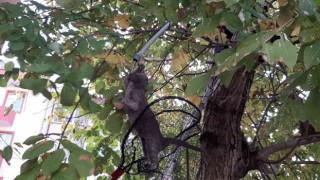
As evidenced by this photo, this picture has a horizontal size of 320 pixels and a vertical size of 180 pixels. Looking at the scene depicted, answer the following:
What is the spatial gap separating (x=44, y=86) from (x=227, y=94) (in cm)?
79

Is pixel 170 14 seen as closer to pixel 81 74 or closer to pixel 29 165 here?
pixel 81 74

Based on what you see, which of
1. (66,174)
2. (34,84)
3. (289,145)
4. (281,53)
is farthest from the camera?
(289,145)

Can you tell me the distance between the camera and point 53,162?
766 mm

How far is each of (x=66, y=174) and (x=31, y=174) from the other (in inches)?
3.7

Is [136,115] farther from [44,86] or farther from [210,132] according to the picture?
[210,132]

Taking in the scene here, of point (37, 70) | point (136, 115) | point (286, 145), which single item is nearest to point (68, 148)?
point (37, 70)

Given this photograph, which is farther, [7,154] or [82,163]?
[7,154]

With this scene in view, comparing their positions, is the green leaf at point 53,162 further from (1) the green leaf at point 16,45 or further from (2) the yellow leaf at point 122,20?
(2) the yellow leaf at point 122,20

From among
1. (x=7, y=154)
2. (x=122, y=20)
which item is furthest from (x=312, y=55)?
(x=122, y=20)

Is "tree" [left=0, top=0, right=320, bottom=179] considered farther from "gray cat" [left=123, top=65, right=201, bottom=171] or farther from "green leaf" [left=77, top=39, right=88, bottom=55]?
"gray cat" [left=123, top=65, right=201, bottom=171]

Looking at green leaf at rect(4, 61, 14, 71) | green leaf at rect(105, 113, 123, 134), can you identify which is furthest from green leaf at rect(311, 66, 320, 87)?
green leaf at rect(4, 61, 14, 71)

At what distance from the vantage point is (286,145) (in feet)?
4.73

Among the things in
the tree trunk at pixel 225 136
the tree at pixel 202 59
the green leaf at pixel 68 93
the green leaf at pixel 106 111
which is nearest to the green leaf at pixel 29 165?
the tree at pixel 202 59

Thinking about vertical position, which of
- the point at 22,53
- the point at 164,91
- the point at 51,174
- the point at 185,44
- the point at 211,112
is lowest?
the point at 51,174
